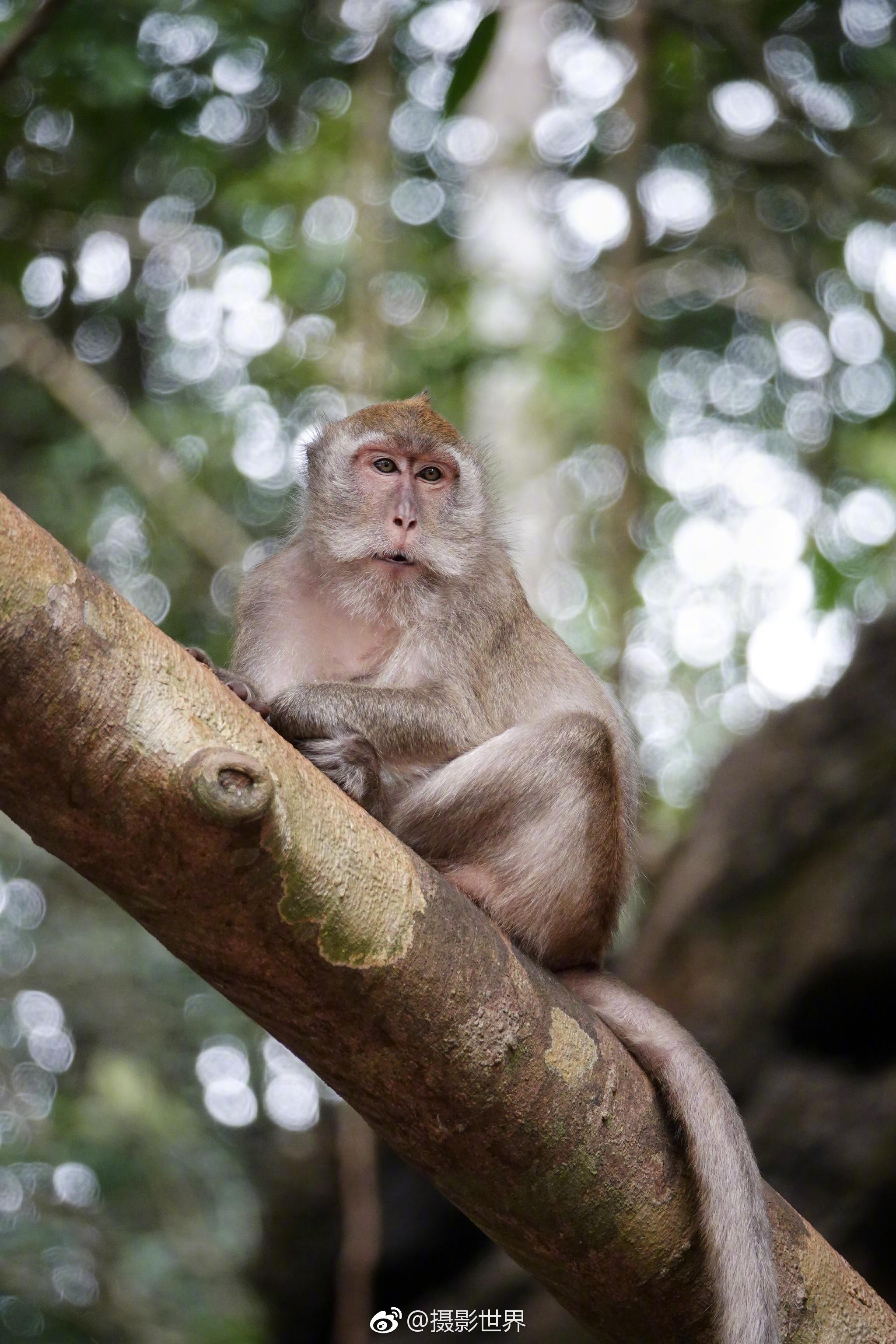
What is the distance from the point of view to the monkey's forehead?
4.15 meters

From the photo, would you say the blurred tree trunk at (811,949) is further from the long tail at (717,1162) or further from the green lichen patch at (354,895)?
the green lichen patch at (354,895)

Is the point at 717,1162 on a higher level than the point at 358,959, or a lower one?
lower

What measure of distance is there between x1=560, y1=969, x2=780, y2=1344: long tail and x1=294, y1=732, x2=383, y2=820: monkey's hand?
2.55 feet

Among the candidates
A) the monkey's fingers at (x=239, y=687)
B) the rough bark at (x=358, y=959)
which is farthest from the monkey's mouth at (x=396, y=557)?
the rough bark at (x=358, y=959)

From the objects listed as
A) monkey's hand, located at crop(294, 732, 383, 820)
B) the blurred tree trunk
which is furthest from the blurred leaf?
the blurred tree trunk

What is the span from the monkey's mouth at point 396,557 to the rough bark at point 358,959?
1466 millimetres

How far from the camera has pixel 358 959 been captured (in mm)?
2477

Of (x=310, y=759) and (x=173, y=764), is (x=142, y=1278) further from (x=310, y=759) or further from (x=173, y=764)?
(x=173, y=764)

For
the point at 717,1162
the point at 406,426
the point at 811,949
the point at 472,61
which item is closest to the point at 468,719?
the point at 406,426

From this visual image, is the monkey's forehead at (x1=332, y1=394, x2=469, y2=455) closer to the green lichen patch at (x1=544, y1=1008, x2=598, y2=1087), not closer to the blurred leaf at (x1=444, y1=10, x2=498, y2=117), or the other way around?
the blurred leaf at (x1=444, y1=10, x2=498, y2=117)

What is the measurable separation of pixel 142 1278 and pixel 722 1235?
4412 millimetres

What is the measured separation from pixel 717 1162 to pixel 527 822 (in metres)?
0.95

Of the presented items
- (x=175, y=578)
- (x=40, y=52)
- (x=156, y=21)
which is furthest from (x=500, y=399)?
(x=40, y=52)

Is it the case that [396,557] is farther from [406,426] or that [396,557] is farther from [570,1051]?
[570,1051]
